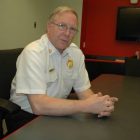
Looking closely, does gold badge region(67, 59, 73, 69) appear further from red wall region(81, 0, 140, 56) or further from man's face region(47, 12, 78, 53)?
red wall region(81, 0, 140, 56)

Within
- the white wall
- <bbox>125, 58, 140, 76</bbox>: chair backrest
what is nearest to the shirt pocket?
<bbox>125, 58, 140, 76</bbox>: chair backrest

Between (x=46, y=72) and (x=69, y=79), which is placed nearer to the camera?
(x=46, y=72)

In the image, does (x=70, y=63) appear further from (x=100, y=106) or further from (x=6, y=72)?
(x=100, y=106)

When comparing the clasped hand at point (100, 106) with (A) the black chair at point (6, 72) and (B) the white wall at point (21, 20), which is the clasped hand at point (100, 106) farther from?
(B) the white wall at point (21, 20)

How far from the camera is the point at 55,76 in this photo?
1752 millimetres

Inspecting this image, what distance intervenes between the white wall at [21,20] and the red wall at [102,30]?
83cm

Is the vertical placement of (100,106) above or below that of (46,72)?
below

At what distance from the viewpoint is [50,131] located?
1.19 meters

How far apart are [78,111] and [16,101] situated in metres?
0.56

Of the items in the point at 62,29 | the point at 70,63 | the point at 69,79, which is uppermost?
the point at 62,29

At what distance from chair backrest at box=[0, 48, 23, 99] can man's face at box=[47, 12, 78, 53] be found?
32 centimetres

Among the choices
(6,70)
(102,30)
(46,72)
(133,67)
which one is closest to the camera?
(46,72)

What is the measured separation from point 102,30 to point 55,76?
4016 millimetres

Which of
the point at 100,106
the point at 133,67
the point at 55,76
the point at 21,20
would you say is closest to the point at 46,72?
the point at 55,76
